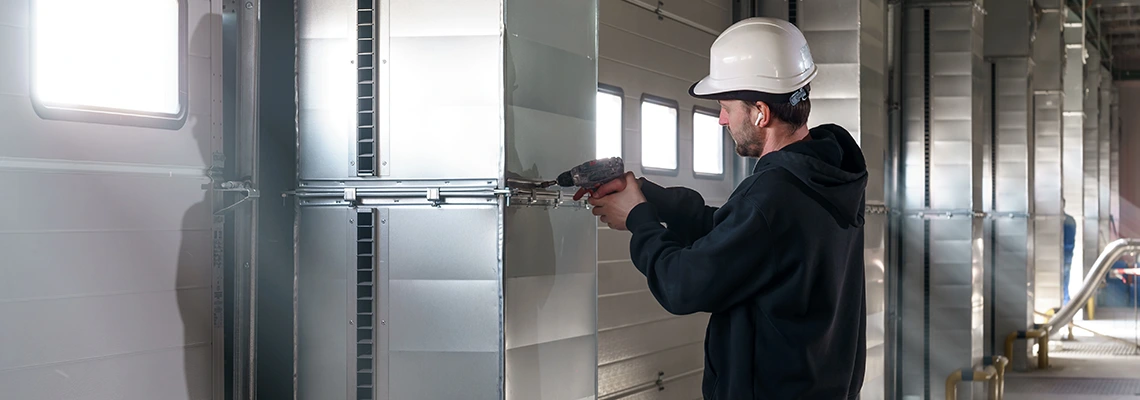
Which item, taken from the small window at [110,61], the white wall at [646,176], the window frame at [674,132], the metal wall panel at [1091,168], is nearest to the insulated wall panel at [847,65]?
the white wall at [646,176]

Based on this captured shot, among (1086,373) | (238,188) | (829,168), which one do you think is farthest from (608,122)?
(1086,373)

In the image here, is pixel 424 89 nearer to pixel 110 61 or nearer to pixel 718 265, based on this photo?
pixel 110 61

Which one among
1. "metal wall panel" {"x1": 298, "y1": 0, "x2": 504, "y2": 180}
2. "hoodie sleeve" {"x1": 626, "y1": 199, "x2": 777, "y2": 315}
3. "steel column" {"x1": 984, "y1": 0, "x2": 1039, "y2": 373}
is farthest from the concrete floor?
"hoodie sleeve" {"x1": 626, "y1": 199, "x2": 777, "y2": 315}

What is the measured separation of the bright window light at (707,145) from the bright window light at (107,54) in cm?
471

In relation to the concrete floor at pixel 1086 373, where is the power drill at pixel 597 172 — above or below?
above

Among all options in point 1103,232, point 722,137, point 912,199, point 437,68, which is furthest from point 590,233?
point 1103,232

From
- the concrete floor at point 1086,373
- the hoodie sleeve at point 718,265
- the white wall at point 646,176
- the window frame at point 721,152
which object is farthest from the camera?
the concrete floor at point 1086,373

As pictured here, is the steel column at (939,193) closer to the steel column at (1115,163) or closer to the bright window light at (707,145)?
the bright window light at (707,145)

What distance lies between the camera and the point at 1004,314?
15156mm

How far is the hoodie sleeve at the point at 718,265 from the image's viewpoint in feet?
9.36

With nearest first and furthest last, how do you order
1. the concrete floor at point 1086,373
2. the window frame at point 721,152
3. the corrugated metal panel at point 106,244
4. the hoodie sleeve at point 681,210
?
the hoodie sleeve at point 681,210 < the corrugated metal panel at point 106,244 < the window frame at point 721,152 < the concrete floor at point 1086,373

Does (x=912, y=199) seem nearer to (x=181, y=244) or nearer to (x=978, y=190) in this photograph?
(x=978, y=190)

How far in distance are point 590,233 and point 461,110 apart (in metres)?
1.01

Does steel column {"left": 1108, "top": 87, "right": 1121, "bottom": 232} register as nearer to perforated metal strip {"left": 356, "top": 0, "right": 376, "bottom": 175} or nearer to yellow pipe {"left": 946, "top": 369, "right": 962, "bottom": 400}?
yellow pipe {"left": 946, "top": 369, "right": 962, "bottom": 400}
